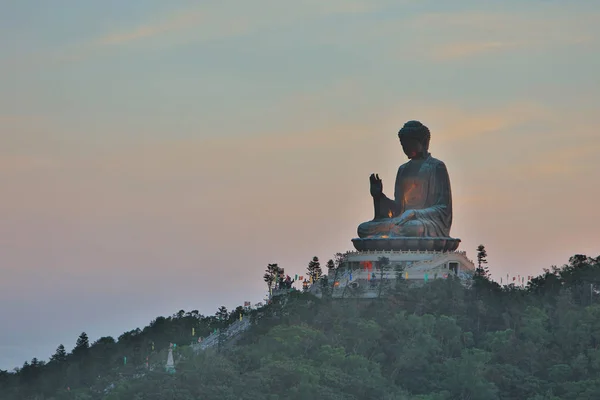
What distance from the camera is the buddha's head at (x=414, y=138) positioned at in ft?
286

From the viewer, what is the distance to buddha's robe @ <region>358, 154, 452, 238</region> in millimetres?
84688

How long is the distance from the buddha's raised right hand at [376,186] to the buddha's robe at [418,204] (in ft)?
0.82

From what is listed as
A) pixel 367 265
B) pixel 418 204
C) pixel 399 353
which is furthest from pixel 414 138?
pixel 399 353

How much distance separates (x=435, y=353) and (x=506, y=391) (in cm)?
347

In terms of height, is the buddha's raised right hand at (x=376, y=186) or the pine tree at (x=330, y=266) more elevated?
the buddha's raised right hand at (x=376, y=186)

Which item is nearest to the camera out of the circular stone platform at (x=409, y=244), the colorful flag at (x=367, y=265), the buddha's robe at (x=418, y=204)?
the colorful flag at (x=367, y=265)

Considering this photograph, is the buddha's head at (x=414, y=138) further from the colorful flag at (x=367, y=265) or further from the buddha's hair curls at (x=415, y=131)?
the colorful flag at (x=367, y=265)

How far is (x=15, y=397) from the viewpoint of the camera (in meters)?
81.3

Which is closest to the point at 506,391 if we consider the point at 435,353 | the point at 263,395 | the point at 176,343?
the point at 435,353

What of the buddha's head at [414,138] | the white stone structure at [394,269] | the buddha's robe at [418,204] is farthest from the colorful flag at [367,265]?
the buddha's head at [414,138]

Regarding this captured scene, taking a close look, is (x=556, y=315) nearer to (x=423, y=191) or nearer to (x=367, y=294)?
(x=367, y=294)

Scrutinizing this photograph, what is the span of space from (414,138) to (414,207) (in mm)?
3230

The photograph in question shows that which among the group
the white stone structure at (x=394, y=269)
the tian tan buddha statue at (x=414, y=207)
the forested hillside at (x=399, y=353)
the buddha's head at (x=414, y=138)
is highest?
the buddha's head at (x=414, y=138)

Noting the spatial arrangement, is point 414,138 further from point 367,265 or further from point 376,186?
point 367,265
